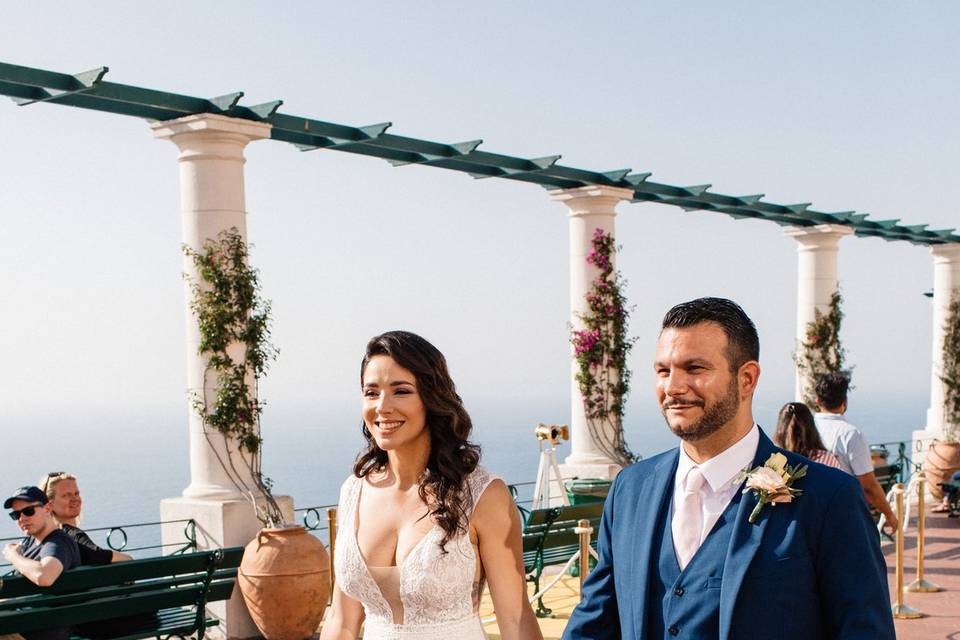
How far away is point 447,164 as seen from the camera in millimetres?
10508

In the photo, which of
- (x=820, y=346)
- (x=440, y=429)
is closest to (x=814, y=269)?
(x=820, y=346)

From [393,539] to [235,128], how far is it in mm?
5534

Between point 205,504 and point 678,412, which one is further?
point 205,504

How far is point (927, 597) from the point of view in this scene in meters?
9.26

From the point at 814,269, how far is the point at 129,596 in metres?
11.3

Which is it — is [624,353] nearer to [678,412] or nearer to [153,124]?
[153,124]

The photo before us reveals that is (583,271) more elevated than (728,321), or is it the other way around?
(583,271)

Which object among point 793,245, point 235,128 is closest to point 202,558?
point 235,128

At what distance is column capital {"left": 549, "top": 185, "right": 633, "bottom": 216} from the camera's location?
1201 cm

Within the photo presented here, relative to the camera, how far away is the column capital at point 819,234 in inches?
600

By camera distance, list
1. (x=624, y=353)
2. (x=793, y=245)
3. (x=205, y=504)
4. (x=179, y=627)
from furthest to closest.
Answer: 1. (x=793, y=245)
2. (x=624, y=353)
3. (x=205, y=504)
4. (x=179, y=627)

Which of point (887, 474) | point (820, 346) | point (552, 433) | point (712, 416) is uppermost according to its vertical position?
point (712, 416)

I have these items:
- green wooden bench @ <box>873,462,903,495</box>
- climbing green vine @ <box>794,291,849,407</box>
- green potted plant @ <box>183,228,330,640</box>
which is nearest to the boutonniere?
green potted plant @ <box>183,228,330,640</box>

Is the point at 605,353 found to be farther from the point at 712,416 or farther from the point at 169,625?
the point at 712,416
